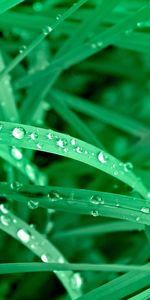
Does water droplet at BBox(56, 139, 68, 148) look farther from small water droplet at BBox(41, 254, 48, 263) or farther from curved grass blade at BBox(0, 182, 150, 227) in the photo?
small water droplet at BBox(41, 254, 48, 263)

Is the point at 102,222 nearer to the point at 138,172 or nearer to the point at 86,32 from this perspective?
the point at 138,172

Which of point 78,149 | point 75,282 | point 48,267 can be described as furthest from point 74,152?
point 75,282

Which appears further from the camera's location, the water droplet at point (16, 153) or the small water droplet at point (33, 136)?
the water droplet at point (16, 153)

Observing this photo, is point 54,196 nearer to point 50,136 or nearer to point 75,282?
point 50,136

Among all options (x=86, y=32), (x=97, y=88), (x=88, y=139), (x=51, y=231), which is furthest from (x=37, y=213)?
(x=97, y=88)

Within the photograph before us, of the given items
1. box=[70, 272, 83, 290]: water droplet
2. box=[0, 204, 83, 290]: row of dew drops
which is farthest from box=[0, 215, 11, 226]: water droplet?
box=[70, 272, 83, 290]: water droplet

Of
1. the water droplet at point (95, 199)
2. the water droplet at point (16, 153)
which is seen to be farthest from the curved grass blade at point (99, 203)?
the water droplet at point (16, 153)

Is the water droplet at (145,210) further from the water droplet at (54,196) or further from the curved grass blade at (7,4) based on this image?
the curved grass blade at (7,4)
